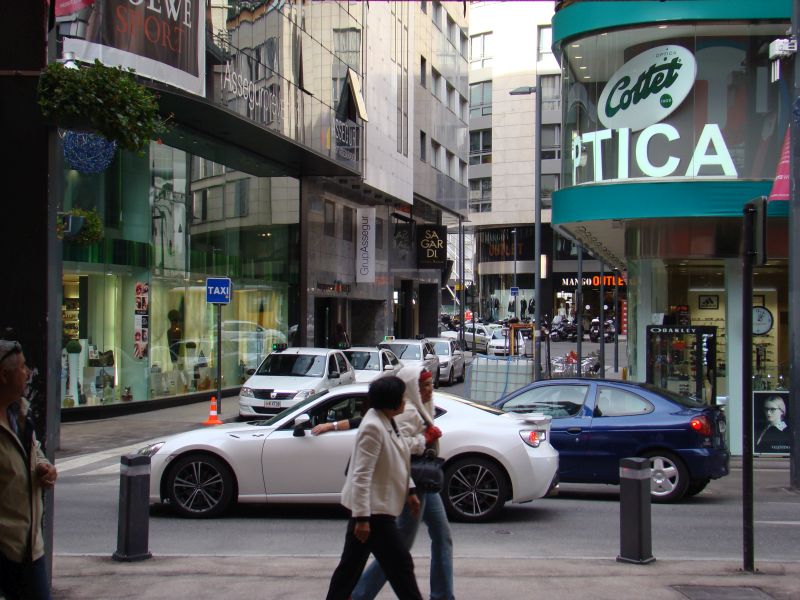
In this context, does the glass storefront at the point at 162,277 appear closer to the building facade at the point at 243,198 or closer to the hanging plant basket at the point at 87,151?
the building facade at the point at 243,198

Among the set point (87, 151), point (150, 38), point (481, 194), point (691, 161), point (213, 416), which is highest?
point (481, 194)

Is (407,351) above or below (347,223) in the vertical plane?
below

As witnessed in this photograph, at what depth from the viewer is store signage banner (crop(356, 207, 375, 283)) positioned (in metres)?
40.4

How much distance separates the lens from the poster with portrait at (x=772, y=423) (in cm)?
1576

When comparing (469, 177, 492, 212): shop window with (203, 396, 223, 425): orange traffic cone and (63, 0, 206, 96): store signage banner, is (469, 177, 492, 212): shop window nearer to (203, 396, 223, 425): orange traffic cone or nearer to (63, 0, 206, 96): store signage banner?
(63, 0, 206, 96): store signage banner

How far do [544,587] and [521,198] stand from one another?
2816 inches

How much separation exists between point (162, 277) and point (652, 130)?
12.8 meters

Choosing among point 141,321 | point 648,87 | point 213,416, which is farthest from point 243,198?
point 648,87

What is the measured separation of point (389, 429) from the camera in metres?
5.57

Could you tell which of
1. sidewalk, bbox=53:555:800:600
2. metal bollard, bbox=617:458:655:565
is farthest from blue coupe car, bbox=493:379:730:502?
metal bollard, bbox=617:458:655:565

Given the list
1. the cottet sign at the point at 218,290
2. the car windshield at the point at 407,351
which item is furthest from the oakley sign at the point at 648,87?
the car windshield at the point at 407,351

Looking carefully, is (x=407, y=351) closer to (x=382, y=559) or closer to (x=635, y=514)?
(x=635, y=514)

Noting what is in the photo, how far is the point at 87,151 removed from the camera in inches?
496

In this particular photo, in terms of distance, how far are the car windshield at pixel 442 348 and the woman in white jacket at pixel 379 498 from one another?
28.7 m
